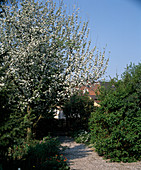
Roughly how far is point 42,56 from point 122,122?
478cm

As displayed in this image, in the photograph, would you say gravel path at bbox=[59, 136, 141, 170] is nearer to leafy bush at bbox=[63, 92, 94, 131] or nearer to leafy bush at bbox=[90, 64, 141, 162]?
leafy bush at bbox=[90, 64, 141, 162]

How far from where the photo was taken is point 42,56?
9664 millimetres

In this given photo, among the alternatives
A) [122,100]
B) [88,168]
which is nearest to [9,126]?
[88,168]

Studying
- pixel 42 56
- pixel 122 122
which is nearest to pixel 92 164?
pixel 122 122

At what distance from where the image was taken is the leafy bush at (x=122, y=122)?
6773 millimetres

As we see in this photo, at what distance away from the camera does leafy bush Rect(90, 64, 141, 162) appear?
677 centimetres

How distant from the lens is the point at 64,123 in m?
15.7

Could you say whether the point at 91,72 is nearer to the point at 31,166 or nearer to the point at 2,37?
the point at 2,37

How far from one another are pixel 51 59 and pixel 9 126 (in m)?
6.36

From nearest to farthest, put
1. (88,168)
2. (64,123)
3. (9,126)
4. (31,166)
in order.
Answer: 1. (9,126)
2. (31,166)
3. (88,168)
4. (64,123)

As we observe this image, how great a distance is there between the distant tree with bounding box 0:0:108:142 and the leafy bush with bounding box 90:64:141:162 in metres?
3.25

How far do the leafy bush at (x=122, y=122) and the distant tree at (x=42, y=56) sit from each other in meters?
3.25

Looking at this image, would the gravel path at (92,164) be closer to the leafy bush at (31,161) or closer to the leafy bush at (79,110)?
the leafy bush at (31,161)

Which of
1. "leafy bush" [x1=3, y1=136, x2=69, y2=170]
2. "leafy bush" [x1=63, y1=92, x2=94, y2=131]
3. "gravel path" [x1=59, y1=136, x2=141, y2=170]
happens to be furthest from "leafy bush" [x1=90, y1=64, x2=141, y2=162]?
"leafy bush" [x1=63, y1=92, x2=94, y2=131]
